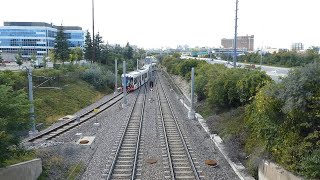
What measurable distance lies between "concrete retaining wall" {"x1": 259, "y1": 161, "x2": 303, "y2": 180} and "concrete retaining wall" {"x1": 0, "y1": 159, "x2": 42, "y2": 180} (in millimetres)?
8784

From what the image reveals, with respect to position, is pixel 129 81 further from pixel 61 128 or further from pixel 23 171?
pixel 23 171

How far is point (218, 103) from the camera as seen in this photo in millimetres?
24172

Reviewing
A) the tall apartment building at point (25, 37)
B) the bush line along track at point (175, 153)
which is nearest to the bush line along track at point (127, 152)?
the bush line along track at point (175, 153)

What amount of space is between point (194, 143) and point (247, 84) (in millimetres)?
4668

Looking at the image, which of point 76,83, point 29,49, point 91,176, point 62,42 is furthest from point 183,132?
point 29,49

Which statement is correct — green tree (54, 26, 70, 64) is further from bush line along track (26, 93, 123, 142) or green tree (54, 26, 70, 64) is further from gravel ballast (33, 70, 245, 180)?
gravel ballast (33, 70, 245, 180)

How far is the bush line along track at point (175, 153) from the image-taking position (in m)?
13.1

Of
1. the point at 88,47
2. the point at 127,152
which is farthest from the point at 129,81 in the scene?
the point at 127,152

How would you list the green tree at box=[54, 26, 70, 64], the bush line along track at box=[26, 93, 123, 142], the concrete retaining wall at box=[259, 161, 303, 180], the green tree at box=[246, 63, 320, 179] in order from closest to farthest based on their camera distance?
the green tree at box=[246, 63, 320, 179]
the concrete retaining wall at box=[259, 161, 303, 180]
the bush line along track at box=[26, 93, 123, 142]
the green tree at box=[54, 26, 70, 64]

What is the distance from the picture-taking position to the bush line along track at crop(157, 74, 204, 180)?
13.1 meters

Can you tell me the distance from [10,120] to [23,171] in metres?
2.01

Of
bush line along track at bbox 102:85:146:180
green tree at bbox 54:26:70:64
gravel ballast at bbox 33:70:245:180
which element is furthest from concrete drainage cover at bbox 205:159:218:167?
green tree at bbox 54:26:70:64

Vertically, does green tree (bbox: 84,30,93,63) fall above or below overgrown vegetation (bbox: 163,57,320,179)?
above

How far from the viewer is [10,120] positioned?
36.5 ft
